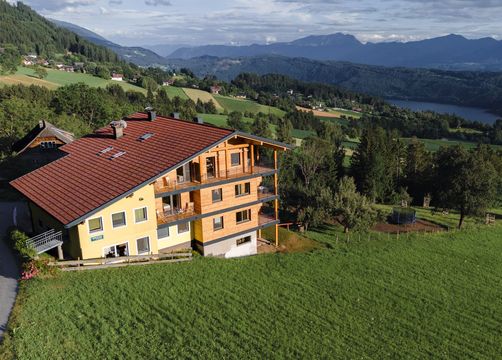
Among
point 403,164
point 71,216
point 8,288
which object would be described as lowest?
point 403,164

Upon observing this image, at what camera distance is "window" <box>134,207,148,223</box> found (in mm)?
28359

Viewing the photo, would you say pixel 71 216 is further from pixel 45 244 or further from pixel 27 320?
pixel 27 320

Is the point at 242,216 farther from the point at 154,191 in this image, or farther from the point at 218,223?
the point at 154,191

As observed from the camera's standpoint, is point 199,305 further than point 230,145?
No

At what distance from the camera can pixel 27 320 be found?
2028 cm

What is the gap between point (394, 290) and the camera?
28.9 m

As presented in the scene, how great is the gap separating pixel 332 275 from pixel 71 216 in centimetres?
1746

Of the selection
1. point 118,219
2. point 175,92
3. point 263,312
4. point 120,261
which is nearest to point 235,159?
point 118,219

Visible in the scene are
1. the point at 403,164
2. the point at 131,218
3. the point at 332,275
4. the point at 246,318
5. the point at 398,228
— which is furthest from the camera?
the point at 403,164

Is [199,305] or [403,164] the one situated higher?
[199,305]

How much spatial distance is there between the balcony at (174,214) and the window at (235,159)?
457 cm

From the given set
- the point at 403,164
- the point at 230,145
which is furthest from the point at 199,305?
the point at 403,164

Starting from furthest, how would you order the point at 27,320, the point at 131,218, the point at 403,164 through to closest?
the point at 403,164 < the point at 131,218 < the point at 27,320

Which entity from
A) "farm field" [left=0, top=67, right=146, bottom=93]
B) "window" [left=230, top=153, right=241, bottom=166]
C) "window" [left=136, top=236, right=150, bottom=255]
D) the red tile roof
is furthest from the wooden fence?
"farm field" [left=0, top=67, right=146, bottom=93]
